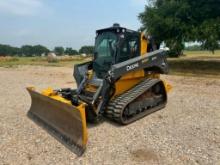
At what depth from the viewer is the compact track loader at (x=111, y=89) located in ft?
21.1

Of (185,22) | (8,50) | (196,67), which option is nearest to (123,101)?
(185,22)

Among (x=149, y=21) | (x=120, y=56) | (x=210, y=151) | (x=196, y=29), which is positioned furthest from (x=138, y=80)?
(x=149, y=21)

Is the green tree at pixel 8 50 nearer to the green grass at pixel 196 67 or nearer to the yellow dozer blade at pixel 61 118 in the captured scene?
the green grass at pixel 196 67

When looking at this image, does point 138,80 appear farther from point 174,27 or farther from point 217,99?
point 174,27

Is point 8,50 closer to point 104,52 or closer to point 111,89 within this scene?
point 104,52

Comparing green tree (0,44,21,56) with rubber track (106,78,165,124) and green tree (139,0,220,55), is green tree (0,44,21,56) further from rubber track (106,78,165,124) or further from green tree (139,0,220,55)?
rubber track (106,78,165,124)

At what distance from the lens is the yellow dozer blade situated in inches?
211

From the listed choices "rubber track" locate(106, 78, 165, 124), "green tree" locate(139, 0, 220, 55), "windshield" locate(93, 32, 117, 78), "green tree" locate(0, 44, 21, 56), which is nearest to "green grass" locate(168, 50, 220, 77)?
"green tree" locate(139, 0, 220, 55)

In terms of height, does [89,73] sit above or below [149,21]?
below

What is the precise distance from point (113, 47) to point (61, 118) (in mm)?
2223

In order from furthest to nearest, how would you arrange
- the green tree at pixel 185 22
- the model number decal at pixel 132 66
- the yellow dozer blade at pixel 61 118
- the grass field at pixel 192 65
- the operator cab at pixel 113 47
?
the green tree at pixel 185 22, the grass field at pixel 192 65, the operator cab at pixel 113 47, the model number decal at pixel 132 66, the yellow dozer blade at pixel 61 118

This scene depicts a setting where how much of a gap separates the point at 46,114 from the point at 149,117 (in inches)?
102

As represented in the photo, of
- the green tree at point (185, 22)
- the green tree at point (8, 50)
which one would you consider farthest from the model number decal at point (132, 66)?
the green tree at point (8, 50)

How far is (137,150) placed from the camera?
5312 mm
